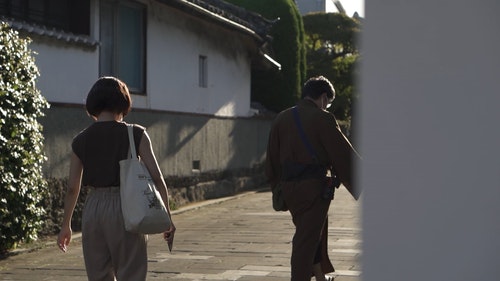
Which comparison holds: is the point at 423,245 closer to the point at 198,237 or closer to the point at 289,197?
the point at 289,197

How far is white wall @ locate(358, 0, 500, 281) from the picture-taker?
2605 millimetres

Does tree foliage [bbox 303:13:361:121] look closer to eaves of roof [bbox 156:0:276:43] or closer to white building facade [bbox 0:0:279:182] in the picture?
white building facade [bbox 0:0:279:182]

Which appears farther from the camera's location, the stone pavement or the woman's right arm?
the stone pavement

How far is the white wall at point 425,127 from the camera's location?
261cm

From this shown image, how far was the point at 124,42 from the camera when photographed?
552 inches

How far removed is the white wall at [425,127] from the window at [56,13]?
9.38 m

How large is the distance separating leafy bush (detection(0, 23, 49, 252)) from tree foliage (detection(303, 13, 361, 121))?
2394 cm

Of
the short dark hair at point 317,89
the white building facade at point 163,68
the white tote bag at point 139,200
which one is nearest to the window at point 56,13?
the white building facade at point 163,68

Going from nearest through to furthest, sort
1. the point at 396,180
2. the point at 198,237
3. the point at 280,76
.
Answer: the point at 396,180 → the point at 198,237 → the point at 280,76

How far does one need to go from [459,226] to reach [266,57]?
1852cm

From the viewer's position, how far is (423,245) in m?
2.63

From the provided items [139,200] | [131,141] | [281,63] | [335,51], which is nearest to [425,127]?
[139,200]

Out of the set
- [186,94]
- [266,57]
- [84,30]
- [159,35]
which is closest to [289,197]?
[84,30]

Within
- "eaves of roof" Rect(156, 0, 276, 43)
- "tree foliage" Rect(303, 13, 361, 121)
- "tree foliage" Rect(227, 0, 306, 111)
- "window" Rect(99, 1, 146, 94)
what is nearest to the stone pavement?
"window" Rect(99, 1, 146, 94)
